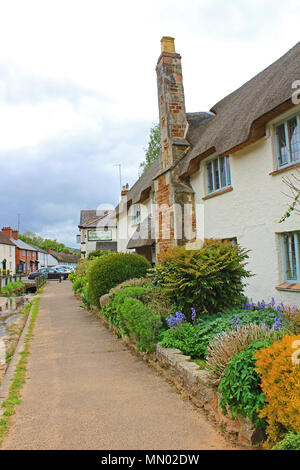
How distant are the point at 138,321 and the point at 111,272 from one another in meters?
4.48

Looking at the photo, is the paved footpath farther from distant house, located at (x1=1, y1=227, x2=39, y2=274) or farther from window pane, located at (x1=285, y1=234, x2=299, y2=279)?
distant house, located at (x1=1, y1=227, x2=39, y2=274)

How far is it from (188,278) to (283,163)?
12.7ft

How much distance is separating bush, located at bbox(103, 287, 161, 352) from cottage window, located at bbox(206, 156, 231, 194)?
4.48 meters

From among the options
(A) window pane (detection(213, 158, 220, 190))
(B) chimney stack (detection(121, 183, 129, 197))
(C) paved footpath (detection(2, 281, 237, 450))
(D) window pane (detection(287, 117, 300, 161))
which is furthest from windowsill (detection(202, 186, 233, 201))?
(B) chimney stack (detection(121, 183, 129, 197))

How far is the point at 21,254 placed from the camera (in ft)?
197

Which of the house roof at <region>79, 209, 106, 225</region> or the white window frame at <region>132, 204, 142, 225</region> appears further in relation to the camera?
the house roof at <region>79, 209, 106, 225</region>

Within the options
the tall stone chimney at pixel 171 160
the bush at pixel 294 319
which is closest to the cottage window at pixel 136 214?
the tall stone chimney at pixel 171 160

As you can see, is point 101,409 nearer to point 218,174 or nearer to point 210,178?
point 218,174

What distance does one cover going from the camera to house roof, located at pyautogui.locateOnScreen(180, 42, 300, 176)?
24.7 feet

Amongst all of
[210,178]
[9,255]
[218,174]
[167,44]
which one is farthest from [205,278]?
[9,255]

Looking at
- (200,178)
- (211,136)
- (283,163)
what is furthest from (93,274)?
(283,163)

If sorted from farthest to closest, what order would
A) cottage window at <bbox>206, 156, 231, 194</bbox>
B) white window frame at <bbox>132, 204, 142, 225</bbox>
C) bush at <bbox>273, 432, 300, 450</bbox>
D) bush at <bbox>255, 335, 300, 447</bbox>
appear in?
white window frame at <bbox>132, 204, 142, 225</bbox> → cottage window at <bbox>206, 156, 231, 194</bbox> → bush at <bbox>255, 335, 300, 447</bbox> → bush at <bbox>273, 432, 300, 450</bbox>

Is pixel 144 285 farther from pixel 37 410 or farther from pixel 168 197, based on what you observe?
pixel 37 410

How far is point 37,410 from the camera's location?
13.7 ft
